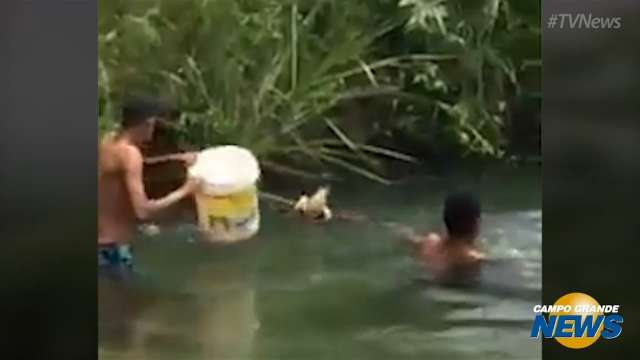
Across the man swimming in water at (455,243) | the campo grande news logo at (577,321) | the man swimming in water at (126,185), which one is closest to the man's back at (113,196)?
the man swimming in water at (126,185)

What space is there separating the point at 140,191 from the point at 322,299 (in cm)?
38

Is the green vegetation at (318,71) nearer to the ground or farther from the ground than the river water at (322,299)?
farther from the ground

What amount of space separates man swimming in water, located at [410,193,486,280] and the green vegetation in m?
0.13

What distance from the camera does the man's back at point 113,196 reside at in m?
2.09

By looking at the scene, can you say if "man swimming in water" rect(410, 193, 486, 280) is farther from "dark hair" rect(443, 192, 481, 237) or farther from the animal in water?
the animal in water

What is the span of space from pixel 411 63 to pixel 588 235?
17.1 inches

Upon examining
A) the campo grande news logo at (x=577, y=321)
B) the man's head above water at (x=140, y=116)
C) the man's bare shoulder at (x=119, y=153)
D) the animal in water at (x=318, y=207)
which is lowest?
the campo grande news logo at (x=577, y=321)

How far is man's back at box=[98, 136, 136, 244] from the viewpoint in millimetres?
2086

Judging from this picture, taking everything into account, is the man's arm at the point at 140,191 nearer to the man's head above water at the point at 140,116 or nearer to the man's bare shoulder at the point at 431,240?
the man's head above water at the point at 140,116

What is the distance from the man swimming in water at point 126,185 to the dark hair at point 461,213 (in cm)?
45

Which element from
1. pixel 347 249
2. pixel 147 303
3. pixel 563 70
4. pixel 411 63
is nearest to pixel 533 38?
pixel 563 70

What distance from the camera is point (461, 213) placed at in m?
2.10
